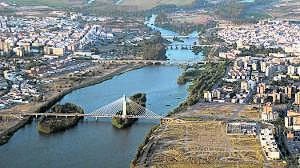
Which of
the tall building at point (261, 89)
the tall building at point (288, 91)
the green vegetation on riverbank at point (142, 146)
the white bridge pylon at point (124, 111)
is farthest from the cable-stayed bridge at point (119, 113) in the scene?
the tall building at point (288, 91)

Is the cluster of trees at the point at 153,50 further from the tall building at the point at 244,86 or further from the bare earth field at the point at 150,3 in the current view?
the bare earth field at the point at 150,3

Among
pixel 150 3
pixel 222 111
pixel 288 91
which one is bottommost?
pixel 222 111

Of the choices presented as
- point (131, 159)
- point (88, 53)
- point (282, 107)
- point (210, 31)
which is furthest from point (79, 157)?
point (210, 31)

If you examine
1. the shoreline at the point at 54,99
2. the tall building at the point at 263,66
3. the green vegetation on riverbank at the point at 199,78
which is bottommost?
the shoreline at the point at 54,99

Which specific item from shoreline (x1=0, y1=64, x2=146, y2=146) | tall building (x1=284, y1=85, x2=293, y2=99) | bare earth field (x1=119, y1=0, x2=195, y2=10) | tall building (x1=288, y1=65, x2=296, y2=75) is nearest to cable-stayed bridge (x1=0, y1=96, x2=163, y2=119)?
shoreline (x1=0, y1=64, x2=146, y2=146)

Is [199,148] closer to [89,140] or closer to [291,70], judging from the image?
[89,140]

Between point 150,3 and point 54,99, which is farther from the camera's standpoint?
point 150,3

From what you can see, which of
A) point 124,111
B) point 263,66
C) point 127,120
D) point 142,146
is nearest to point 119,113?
point 124,111
